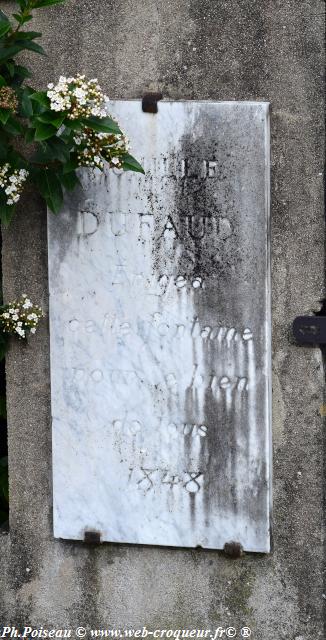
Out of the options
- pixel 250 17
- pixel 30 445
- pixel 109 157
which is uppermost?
pixel 250 17

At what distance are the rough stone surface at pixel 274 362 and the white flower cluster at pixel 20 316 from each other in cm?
8

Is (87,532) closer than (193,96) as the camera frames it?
No

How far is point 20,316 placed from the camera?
341 cm

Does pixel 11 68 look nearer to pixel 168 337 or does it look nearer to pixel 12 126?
pixel 12 126

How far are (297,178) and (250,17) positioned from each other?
603 millimetres

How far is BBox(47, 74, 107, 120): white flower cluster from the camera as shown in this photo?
2.88 m

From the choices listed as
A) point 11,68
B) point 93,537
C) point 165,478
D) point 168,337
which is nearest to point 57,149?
point 11,68

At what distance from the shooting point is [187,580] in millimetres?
3449

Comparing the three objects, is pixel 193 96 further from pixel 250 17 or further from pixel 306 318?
pixel 306 318

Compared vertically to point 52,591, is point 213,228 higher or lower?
higher

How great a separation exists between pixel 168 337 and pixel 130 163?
675 millimetres

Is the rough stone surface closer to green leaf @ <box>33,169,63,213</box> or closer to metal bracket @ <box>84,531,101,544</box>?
metal bracket @ <box>84,531,101,544</box>

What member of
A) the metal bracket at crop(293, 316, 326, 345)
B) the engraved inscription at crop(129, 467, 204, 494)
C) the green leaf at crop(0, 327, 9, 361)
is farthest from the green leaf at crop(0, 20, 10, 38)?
the engraved inscription at crop(129, 467, 204, 494)

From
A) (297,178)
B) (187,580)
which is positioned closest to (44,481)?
(187,580)
